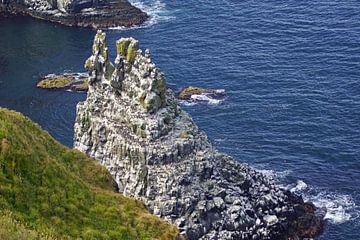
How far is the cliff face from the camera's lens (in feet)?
292

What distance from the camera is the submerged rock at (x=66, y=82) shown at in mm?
144250

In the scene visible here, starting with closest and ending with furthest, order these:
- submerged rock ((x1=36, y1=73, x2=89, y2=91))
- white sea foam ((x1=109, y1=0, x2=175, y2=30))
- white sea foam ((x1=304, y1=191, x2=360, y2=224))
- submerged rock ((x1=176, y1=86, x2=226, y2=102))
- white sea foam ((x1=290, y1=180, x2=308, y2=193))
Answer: white sea foam ((x1=304, y1=191, x2=360, y2=224)) → white sea foam ((x1=290, y1=180, x2=308, y2=193)) → submerged rock ((x1=176, y1=86, x2=226, y2=102)) → submerged rock ((x1=36, y1=73, x2=89, y2=91)) → white sea foam ((x1=109, y1=0, x2=175, y2=30))

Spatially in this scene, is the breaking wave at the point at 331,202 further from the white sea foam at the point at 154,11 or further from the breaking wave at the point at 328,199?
the white sea foam at the point at 154,11

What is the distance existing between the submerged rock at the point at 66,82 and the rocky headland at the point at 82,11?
33918mm

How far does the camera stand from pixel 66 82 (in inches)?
5763

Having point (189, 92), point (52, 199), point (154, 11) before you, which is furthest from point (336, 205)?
point (154, 11)

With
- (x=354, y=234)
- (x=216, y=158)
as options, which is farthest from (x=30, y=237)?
(x=354, y=234)

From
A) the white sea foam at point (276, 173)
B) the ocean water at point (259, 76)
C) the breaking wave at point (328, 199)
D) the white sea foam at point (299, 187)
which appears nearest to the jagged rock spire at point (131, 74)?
the ocean water at point (259, 76)

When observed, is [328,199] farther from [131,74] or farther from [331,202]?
[131,74]

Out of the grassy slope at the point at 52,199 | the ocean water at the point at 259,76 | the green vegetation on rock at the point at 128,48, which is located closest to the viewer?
the grassy slope at the point at 52,199

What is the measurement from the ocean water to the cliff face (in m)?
11.4

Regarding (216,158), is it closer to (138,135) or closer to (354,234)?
(138,135)

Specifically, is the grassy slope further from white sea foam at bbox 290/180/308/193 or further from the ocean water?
white sea foam at bbox 290/180/308/193

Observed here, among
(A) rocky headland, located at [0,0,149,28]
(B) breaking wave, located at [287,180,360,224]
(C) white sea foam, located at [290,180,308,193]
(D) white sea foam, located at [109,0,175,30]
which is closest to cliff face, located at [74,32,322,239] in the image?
(B) breaking wave, located at [287,180,360,224]
